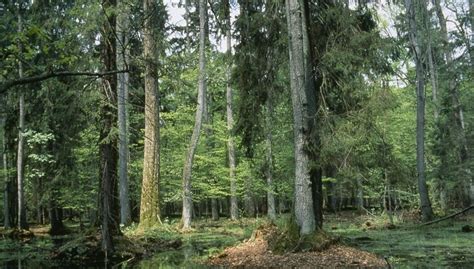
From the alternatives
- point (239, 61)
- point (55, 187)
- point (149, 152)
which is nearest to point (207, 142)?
point (55, 187)

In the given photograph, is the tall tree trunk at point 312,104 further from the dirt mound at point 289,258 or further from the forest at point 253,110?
the dirt mound at point 289,258

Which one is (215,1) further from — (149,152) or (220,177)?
(220,177)

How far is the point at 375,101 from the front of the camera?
10.5 meters

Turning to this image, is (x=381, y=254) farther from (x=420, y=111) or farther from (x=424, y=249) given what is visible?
(x=420, y=111)

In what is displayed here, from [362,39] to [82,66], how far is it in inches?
265

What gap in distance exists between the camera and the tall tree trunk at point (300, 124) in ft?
33.0

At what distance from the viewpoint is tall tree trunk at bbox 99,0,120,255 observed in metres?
9.95

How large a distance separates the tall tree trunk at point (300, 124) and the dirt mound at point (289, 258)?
0.67 m

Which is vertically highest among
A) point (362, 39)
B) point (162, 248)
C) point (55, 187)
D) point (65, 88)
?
point (362, 39)

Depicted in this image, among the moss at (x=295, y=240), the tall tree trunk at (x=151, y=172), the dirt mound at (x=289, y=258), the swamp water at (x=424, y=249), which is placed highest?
the tall tree trunk at (x=151, y=172)

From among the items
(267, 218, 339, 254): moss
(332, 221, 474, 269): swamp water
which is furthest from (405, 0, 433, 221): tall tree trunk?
(267, 218, 339, 254): moss

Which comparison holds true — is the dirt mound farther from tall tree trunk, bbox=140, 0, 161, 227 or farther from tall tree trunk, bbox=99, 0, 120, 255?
tall tree trunk, bbox=140, 0, 161, 227

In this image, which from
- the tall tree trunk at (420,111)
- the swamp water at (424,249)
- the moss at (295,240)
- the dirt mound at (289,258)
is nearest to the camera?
the swamp water at (424,249)

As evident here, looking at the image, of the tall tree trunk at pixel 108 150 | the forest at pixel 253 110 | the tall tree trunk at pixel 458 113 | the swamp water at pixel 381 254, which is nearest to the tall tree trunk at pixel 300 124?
the forest at pixel 253 110
